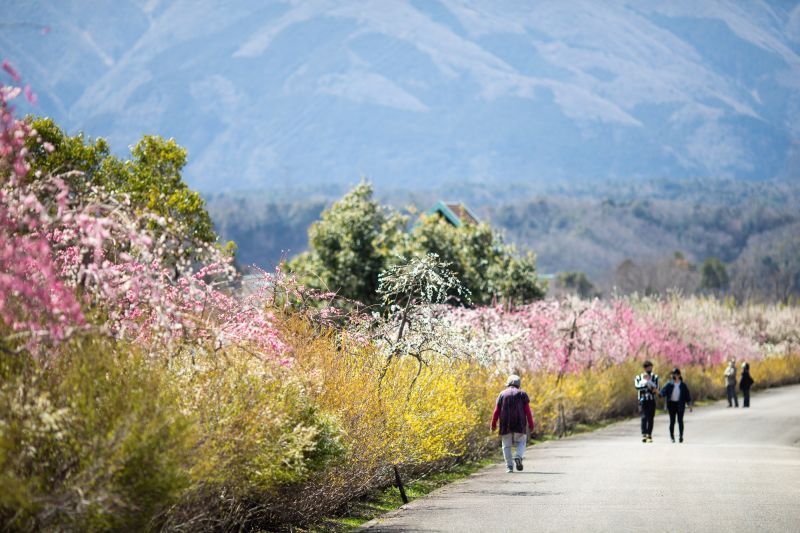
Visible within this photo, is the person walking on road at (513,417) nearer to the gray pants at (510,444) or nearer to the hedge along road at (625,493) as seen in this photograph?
the gray pants at (510,444)

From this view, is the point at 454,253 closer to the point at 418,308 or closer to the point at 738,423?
the point at 738,423

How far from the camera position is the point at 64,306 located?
8.73 metres

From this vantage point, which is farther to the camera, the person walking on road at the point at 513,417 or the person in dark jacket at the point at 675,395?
the person in dark jacket at the point at 675,395

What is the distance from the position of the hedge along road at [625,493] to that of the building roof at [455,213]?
143 ft

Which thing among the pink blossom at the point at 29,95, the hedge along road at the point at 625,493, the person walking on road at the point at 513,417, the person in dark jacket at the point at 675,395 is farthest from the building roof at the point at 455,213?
the pink blossom at the point at 29,95

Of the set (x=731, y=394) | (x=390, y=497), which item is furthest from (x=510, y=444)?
(x=731, y=394)

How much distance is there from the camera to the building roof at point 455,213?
72.4 metres

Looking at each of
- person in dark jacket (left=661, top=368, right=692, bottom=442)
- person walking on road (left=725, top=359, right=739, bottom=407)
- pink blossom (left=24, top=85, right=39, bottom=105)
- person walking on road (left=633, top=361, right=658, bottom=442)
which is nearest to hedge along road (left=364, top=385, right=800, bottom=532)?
person walking on road (left=633, top=361, right=658, bottom=442)

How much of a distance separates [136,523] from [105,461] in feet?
2.52

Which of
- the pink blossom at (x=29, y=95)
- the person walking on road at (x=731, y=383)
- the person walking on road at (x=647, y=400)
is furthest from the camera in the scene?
the person walking on road at (x=731, y=383)

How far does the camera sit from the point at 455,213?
78.9 metres

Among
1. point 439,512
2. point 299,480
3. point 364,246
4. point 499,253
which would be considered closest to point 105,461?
point 299,480

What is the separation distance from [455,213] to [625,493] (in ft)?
205

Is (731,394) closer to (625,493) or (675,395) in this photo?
(675,395)
